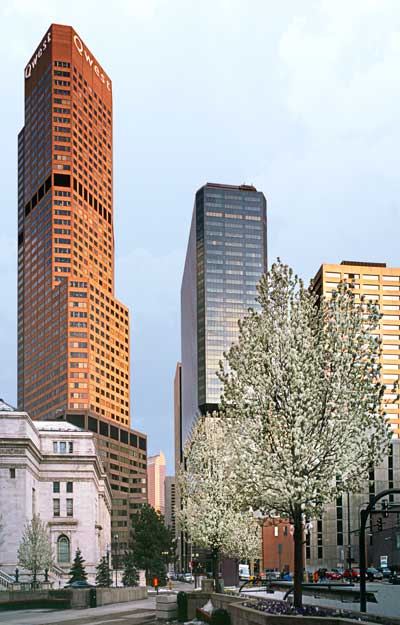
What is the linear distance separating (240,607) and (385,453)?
878 cm

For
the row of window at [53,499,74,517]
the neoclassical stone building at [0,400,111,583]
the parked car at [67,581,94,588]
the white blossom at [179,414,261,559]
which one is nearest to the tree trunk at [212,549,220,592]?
the white blossom at [179,414,261,559]

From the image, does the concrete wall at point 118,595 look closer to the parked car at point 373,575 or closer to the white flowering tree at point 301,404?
the parked car at point 373,575

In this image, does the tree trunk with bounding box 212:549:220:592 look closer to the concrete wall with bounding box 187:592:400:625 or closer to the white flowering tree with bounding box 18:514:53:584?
the concrete wall with bounding box 187:592:400:625

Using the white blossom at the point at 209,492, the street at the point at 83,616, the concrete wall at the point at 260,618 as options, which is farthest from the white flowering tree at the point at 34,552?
the concrete wall at the point at 260,618

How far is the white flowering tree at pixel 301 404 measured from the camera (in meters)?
33.4

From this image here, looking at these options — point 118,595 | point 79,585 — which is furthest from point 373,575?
point 79,585

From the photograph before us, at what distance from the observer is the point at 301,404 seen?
110 ft

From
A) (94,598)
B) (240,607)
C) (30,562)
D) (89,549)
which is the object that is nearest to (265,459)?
(240,607)

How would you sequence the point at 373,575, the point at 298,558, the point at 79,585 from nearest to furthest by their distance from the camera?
the point at 298,558 < the point at 79,585 < the point at 373,575

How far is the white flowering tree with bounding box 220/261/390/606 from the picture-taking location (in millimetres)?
33375

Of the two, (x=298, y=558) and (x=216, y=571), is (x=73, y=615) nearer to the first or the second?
(x=216, y=571)

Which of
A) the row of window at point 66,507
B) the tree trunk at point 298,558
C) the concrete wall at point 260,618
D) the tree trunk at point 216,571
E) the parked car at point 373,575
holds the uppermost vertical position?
the tree trunk at point 298,558

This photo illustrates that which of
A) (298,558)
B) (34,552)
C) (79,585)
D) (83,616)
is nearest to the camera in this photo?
(298,558)

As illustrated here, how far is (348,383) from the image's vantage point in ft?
112
